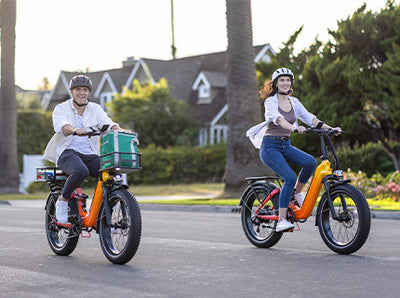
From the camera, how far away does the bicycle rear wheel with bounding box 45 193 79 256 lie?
8320mm

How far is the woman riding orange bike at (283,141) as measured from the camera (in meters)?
8.39

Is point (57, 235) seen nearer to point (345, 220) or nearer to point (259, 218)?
point (259, 218)

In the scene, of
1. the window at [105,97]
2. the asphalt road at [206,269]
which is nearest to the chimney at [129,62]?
the window at [105,97]

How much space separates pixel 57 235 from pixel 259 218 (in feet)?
7.85

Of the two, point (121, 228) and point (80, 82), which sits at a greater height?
point (80, 82)

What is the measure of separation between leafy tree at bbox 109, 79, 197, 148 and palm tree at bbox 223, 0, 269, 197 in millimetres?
15481

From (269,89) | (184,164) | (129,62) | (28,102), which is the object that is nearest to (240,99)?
(269,89)

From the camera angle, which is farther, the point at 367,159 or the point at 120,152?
the point at 367,159

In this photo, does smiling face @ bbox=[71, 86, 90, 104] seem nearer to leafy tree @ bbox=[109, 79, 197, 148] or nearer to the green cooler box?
the green cooler box

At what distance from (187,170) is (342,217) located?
25.6 m

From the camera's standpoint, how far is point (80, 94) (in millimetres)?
8062

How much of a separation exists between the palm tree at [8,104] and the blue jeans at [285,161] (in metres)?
21.2

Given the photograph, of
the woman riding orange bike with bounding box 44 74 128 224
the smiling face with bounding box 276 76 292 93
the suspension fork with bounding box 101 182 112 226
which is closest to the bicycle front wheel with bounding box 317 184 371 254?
the smiling face with bounding box 276 76 292 93

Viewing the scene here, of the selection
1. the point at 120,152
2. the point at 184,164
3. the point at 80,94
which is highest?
the point at 80,94
